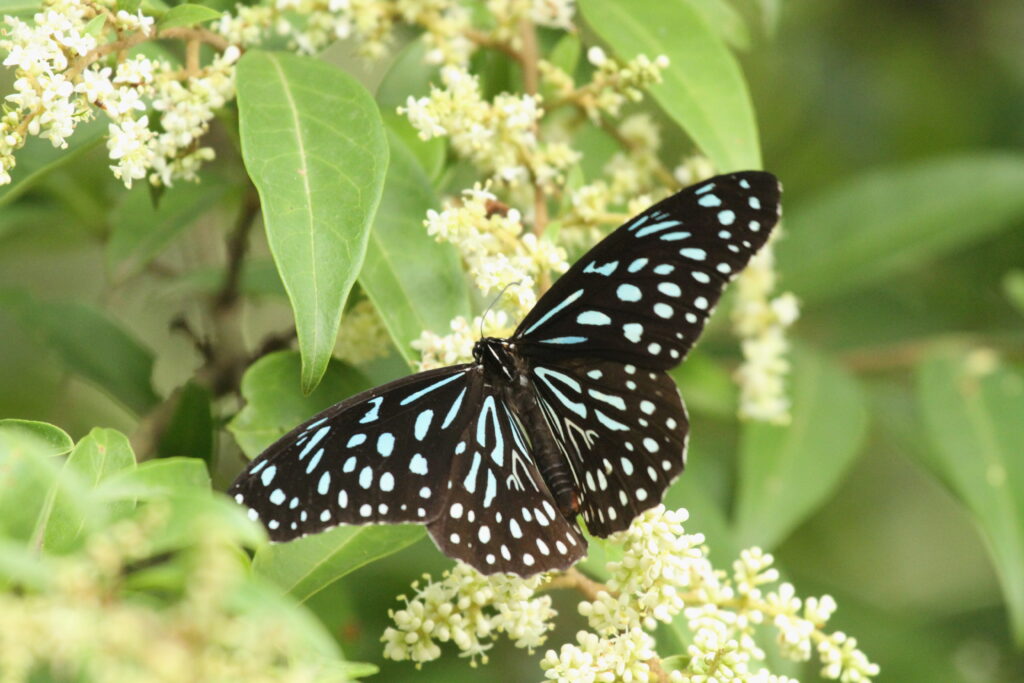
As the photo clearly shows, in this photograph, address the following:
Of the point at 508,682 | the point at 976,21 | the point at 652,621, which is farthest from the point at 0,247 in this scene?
the point at 976,21

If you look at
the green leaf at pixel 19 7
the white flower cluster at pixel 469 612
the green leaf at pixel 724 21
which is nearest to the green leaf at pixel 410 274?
the white flower cluster at pixel 469 612

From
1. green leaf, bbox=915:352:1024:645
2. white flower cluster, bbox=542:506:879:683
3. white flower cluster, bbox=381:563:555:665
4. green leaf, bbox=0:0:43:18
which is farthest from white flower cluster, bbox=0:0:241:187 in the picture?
green leaf, bbox=915:352:1024:645

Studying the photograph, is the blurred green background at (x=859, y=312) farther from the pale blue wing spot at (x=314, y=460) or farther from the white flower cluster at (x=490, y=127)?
the pale blue wing spot at (x=314, y=460)

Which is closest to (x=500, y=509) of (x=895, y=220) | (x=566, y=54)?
(x=566, y=54)

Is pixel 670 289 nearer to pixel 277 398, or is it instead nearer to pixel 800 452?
pixel 277 398

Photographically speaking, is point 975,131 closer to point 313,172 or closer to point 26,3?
point 313,172

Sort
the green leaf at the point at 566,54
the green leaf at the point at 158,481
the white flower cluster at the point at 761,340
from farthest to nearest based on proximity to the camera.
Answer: the white flower cluster at the point at 761,340, the green leaf at the point at 566,54, the green leaf at the point at 158,481
